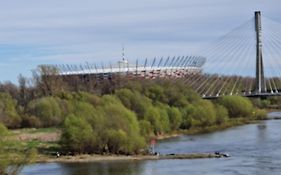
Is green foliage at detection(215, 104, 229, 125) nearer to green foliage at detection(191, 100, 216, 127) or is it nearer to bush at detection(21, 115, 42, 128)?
green foliage at detection(191, 100, 216, 127)

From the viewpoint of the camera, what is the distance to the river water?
A: 91.0 feet

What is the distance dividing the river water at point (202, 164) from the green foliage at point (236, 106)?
17.9m

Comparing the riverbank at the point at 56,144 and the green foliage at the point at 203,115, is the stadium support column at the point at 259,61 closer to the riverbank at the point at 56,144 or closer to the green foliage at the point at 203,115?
the riverbank at the point at 56,144

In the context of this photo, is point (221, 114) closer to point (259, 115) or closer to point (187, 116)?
point (187, 116)

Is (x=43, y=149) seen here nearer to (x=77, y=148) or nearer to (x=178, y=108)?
(x=77, y=148)

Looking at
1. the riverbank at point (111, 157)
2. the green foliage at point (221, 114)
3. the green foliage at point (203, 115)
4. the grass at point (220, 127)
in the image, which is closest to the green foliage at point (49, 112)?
the grass at point (220, 127)

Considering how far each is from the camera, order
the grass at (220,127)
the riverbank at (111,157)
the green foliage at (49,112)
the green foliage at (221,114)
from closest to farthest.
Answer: the riverbank at (111,157) → the grass at (220,127) → the green foliage at (49,112) → the green foliage at (221,114)

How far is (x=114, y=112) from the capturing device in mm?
36781

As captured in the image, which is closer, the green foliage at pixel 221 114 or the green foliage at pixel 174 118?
the green foliage at pixel 174 118

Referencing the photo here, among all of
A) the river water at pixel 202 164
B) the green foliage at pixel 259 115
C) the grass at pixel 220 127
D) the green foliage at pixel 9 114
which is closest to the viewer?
the river water at pixel 202 164

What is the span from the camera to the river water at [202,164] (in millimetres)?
27750

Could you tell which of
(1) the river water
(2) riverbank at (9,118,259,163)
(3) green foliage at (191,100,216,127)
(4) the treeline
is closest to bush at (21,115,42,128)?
(4) the treeline

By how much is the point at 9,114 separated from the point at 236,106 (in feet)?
64.2

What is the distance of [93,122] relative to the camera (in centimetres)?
3516
